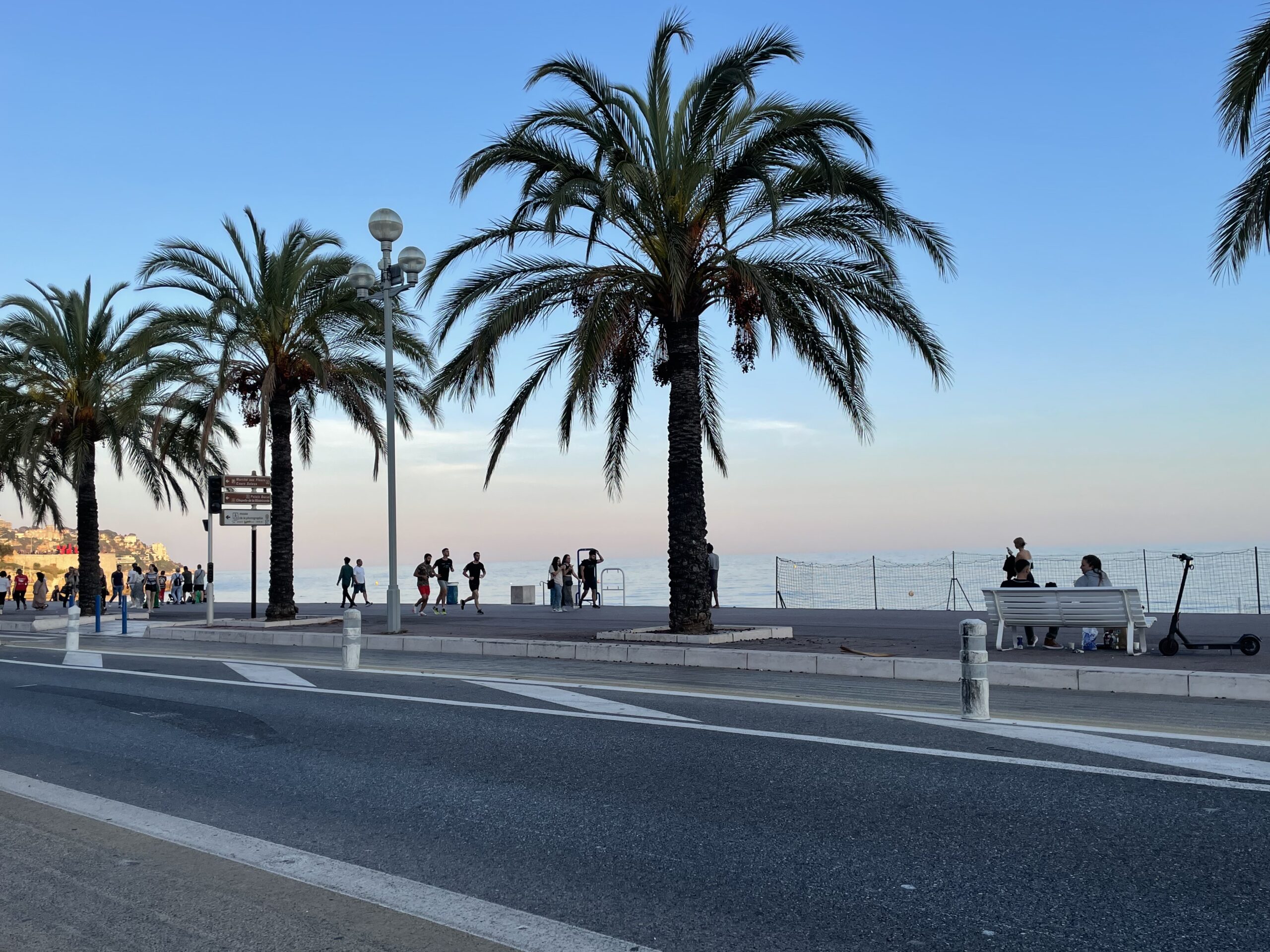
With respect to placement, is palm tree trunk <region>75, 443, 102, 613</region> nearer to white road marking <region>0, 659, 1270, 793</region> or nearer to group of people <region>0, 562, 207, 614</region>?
group of people <region>0, 562, 207, 614</region>

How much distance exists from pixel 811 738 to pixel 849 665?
17.6 feet

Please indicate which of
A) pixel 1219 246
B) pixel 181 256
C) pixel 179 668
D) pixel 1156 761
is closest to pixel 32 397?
pixel 181 256

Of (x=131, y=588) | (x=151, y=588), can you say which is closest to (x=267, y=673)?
(x=151, y=588)

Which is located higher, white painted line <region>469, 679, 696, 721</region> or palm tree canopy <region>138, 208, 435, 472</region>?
palm tree canopy <region>138, 208, 435, 472</region>

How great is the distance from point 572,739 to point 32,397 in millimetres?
28643

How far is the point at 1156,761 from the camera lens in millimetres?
6773

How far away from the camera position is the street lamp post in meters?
20.0

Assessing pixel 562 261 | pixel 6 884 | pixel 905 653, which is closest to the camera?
pixel 6 884

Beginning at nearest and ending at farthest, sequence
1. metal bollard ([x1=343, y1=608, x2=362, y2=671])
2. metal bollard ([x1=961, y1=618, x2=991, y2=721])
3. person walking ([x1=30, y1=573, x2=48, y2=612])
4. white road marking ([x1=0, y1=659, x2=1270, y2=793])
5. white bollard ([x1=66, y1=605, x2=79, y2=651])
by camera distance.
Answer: white road marking ([x1=0, y1=659, x2=1270, y2=793]) < metal bollard ([x1=961, y1=618, x2=991, y2=721]) < metal bollard ([x1=343, y1=608, x2=362, y2=671]) < white bollard ([x1=66, y1=605, x2=79, y2=651]) < person walking ([x1=30, y1=573, x2=48, y2=612])

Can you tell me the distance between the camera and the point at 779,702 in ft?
33.5

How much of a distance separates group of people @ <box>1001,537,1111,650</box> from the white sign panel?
1668 centimetres

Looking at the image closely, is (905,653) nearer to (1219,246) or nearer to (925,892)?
(1219,246)

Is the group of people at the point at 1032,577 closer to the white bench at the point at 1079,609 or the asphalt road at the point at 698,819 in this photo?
the white bench at the point at 1079,609

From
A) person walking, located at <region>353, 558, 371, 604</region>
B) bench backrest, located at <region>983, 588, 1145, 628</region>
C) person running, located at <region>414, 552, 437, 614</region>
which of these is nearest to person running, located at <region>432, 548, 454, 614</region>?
person running, located at <region>414, 552, 437, 614</region>
